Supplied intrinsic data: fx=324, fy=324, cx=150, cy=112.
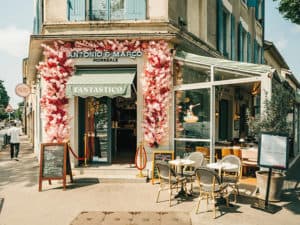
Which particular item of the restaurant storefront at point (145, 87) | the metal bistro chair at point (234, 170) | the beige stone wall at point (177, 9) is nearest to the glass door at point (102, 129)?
the restaurant storefront at point (145, 87)

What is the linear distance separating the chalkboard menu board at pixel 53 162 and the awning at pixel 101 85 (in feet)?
5.43

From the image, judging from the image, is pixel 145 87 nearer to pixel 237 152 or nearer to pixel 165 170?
pixel 165 170

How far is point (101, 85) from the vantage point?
944 cm

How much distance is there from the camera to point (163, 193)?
833cm

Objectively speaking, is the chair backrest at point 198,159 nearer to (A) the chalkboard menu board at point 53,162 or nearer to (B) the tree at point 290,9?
(A) the chalkboard menu board at point 53,162

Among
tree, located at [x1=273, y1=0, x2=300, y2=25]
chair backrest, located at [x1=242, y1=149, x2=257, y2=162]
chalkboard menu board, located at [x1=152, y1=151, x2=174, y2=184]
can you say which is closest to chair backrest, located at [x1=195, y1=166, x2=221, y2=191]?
chalkboard menu board, located at [x1=152, y1=151, x2=174, y2=184]

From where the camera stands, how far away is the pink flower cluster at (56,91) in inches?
393

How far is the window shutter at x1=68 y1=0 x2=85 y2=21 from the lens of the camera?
33.2 feet

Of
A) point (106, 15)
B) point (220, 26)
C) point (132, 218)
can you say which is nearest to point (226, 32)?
point (220, 26)

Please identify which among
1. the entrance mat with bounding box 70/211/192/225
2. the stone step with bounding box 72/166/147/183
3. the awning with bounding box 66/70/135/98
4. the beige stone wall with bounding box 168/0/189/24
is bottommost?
the entrance mat with bounding box 70/211/192/225

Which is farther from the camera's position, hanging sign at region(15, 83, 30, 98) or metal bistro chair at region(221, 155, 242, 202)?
hanging sign at region(15, 83, 30, 98)

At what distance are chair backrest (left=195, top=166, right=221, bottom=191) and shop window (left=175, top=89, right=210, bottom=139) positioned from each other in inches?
124

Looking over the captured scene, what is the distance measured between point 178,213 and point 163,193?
5.35 ft

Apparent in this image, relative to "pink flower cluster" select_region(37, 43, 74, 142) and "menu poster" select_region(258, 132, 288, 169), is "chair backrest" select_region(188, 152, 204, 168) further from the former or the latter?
"pink flower cluster" select_region(37, 43, 74, 142)
